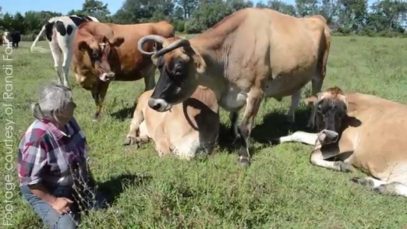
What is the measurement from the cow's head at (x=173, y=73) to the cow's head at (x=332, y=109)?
5.88ft

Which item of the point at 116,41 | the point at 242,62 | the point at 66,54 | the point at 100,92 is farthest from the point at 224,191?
the point at 66,54

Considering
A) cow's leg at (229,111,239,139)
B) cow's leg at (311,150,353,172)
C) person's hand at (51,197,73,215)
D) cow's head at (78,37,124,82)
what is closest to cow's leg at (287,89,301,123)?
cow's leg at (229,111,239,139)

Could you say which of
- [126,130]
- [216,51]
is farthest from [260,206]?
[126,130]

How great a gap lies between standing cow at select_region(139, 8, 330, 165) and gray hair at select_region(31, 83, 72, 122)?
6.95 ft

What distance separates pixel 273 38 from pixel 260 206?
3.52 m

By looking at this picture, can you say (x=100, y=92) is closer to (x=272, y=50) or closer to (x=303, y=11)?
(x=272, y=50)

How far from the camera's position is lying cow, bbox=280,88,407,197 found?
6.50 metres

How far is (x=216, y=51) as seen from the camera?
24.4 ft

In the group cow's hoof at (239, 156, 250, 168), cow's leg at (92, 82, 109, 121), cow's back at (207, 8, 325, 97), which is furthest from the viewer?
cow's leg at (92, 82, 109, 121)

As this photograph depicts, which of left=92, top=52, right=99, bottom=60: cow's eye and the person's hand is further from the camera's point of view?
left=92, top=52, right=99, bottom=60: cow's eye

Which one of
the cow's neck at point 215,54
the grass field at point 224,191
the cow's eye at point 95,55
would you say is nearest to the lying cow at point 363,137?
the grass field at point 224,191

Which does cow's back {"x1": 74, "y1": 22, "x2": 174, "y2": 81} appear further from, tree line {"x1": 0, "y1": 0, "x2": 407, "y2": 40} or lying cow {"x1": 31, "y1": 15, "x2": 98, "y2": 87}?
tree line {"x1": 0, "y1": 0, "x2": 407, "y2": 40}

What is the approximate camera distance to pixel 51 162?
477 centimetres

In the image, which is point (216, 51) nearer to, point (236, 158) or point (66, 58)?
point (236, 158)
